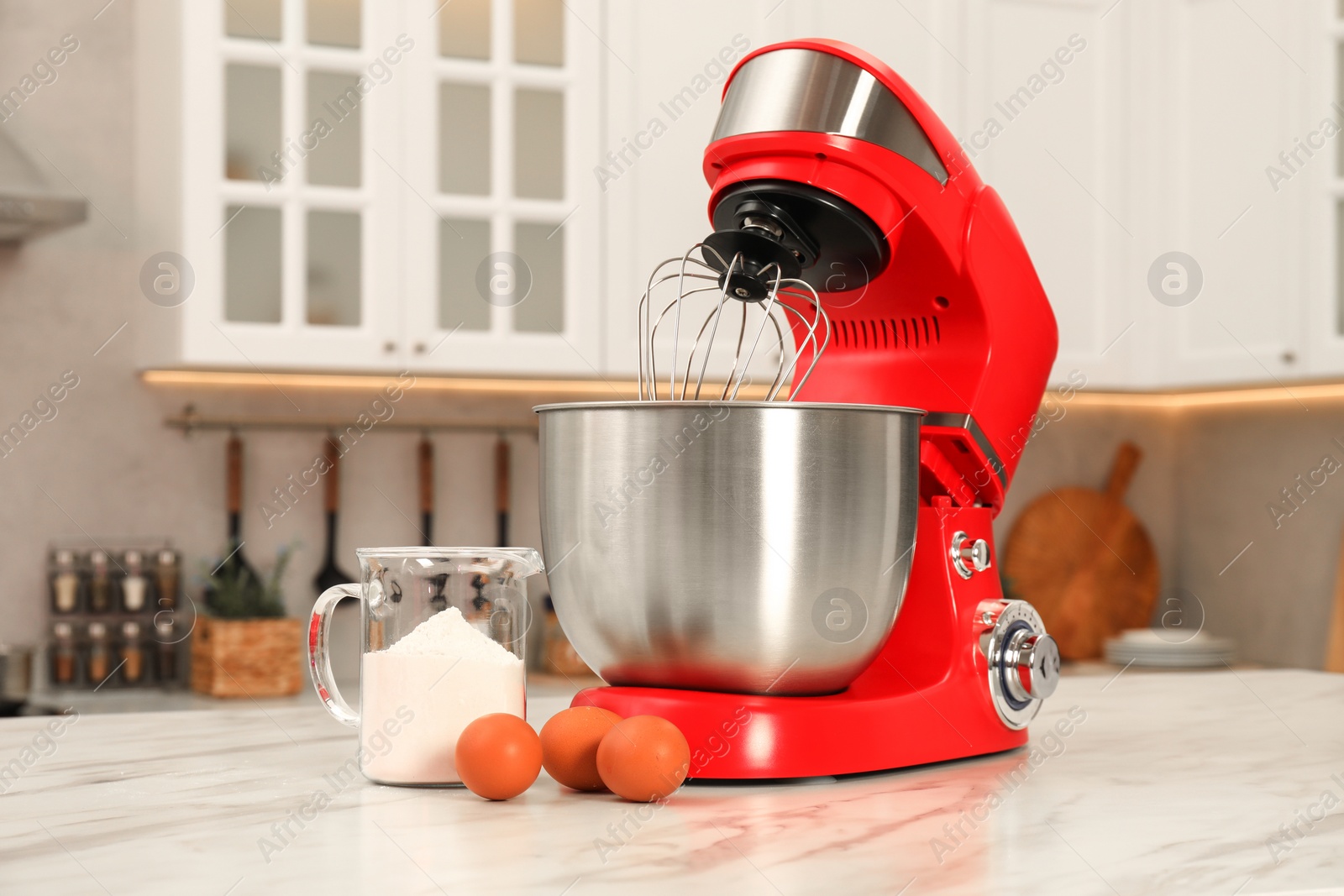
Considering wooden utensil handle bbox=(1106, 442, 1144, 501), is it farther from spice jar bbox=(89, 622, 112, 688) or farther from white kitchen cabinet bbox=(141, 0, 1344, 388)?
spice jar bbox=(89, 622, 112, 688)

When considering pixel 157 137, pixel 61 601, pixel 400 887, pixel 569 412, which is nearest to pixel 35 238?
pixel 157 137

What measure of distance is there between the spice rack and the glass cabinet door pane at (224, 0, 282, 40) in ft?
2.75

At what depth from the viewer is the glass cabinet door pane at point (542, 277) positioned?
2.18 metres

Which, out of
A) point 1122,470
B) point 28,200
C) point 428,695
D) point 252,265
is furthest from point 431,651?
point 1122,470

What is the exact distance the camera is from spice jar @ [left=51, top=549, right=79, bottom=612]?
7.11ft

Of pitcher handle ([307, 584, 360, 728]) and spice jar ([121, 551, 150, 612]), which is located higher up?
pitcher handle ([307, 584, 360, 728])

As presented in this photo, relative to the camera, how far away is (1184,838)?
591 millimetres

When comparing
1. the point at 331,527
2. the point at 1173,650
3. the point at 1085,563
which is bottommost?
the point at 1173,650

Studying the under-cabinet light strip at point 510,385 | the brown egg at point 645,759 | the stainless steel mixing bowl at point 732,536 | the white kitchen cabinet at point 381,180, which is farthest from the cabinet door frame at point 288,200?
the brown egg at point 645,759

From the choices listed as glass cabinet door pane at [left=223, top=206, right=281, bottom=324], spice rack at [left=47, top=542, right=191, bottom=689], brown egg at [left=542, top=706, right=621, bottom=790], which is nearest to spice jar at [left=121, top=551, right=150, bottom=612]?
spice rack at [left=47, top=542, right=191, bottom=689]

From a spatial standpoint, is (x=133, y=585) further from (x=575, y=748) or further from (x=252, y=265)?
(x=575, y=748)

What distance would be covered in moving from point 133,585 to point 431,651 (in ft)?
5.49

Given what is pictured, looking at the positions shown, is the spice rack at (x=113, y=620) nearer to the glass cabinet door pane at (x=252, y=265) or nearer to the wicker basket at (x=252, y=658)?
the wicker basket at (x=252, y=658)

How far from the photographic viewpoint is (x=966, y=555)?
0.83 meters
